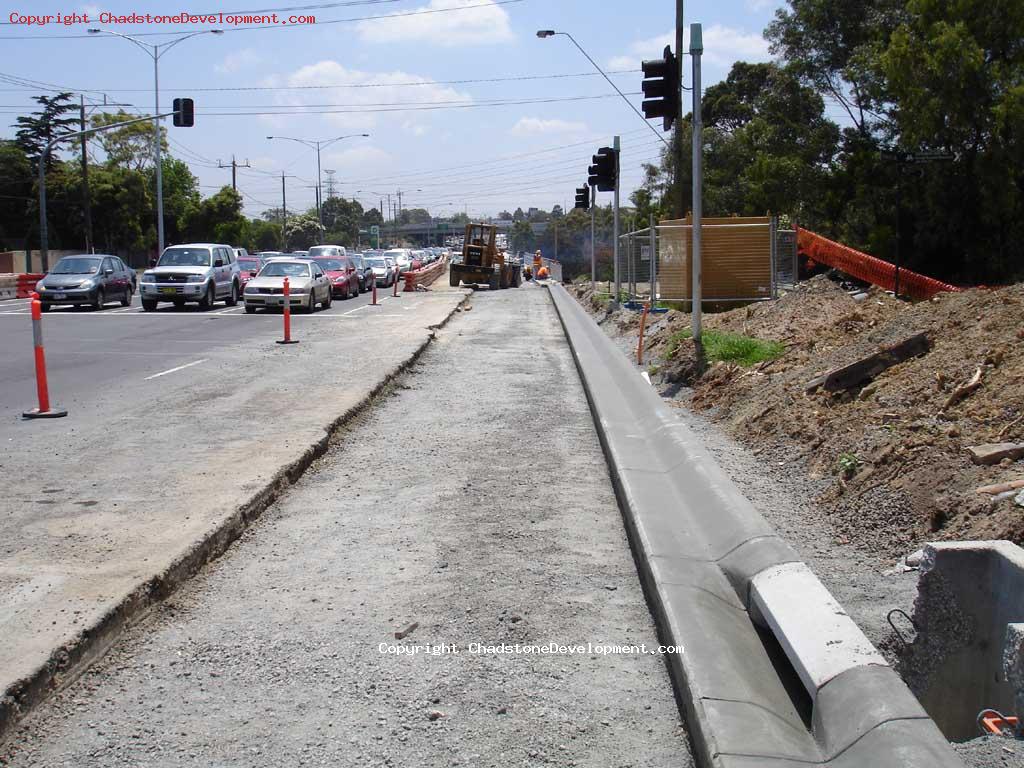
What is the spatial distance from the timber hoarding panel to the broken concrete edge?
50.2ft

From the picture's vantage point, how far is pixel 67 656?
14.5ft

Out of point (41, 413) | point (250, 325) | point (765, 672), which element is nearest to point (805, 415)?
point (765, 672)

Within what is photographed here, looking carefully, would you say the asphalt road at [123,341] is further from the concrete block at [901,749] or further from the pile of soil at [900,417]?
the concrete block at [901,749]

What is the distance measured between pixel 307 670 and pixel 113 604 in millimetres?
1042

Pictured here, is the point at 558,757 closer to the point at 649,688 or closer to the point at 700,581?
the point at 649,688

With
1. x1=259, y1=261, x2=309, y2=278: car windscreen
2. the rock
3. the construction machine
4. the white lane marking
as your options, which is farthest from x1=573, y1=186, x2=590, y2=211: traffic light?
the rock

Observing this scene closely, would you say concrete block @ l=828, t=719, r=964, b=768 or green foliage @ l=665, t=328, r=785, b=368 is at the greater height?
green foliage @ l=665, t=328, r=785, b=368

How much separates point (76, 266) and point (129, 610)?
28243mm

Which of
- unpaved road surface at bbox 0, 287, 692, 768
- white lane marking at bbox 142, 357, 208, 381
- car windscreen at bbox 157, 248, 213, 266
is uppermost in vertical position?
car windscreen at bbox 157, 248, 213, 266

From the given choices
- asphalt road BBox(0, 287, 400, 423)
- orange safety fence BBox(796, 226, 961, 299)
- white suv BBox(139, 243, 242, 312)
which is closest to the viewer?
asphalt road BBox(0, 287, 400, 423)

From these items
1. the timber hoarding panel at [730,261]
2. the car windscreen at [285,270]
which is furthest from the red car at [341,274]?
the timber hoarding panel at [730,261]

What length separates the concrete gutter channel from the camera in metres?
3.70

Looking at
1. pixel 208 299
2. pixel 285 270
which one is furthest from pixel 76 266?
pixel 285 270

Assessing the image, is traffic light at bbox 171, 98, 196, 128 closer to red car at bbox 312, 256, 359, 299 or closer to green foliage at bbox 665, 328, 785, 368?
red car at bbox 312, 256, 359, 299
